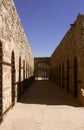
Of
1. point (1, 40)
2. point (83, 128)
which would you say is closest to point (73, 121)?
point (83, 128)

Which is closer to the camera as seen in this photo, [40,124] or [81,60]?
[40,124]

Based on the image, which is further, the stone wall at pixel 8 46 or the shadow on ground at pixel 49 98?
the shadow on ground at pixel 49 98

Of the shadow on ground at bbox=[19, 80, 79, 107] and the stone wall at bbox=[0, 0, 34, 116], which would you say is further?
the shadow on ground at bbox=[19, 80, 79, 107]

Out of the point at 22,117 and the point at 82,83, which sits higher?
the point at 82,83

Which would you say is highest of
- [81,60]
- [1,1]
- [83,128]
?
[1,1]

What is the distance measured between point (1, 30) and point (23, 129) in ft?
8.18

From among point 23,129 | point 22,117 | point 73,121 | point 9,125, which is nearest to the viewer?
point 23,129

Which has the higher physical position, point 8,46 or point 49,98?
point 8,46

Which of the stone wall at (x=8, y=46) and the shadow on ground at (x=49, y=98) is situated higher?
the stone wall at (x=8, y=46)

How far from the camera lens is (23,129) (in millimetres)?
5289

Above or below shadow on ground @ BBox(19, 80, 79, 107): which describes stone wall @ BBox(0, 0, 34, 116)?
above

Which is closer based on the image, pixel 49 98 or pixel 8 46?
pixel 8 46

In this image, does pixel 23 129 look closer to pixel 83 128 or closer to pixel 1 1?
pixel 83 128

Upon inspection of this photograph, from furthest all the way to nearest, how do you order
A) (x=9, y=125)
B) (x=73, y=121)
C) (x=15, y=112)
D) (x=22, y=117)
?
(x=15, y=112), (x=22, y=117), (x=73, y=121), (x=9, y=125)
